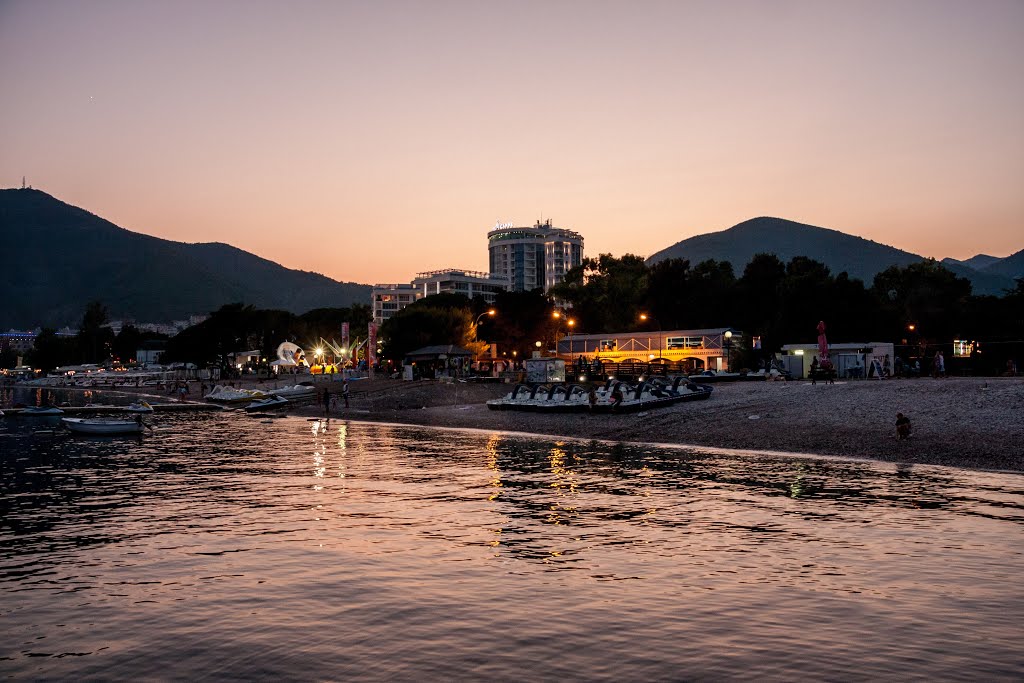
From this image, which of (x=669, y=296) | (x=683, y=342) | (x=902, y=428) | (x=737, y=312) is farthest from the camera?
(x=669, y=296)

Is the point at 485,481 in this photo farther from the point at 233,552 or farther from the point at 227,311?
the point at 227,311

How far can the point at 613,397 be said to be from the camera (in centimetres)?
5591

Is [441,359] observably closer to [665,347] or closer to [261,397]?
[261,397]

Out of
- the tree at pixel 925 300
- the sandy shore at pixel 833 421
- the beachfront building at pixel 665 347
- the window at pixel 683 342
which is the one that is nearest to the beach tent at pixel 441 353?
the beachfront building at pixel 665 347

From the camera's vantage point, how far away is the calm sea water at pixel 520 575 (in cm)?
1223

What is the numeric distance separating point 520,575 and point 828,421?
3217 cm

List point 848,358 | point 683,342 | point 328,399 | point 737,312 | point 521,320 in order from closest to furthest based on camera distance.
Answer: point 848,358, point 328,399, point 683,342, point 737,312, point 521,320

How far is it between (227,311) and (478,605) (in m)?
166

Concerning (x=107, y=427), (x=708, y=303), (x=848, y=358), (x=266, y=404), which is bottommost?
(x=107, y=427)

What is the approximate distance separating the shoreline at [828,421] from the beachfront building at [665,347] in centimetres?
2234

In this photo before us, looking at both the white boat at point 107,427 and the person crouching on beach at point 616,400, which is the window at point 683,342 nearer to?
the person crouching on beach at point 616,400

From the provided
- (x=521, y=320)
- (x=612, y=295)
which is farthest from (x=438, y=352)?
(x=612, y=295)

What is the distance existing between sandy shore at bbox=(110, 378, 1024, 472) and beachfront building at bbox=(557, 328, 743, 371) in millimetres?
22422

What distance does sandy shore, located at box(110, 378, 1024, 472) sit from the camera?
117ft
